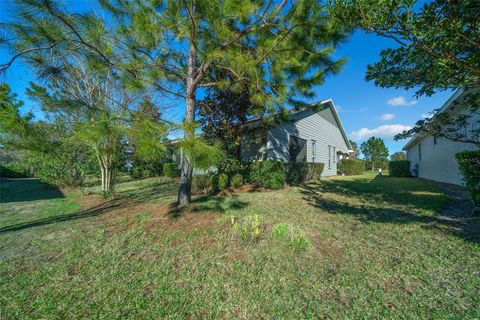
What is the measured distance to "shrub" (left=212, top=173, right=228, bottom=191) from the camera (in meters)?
7.77

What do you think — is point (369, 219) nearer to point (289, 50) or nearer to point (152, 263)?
point (289, 50)

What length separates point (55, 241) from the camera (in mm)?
3396

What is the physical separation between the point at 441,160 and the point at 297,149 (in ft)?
24.5

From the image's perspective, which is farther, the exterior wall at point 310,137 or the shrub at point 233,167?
the exterior wall at point 310,137

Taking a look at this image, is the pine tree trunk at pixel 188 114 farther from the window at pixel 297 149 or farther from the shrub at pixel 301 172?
the window at pixel 297 149

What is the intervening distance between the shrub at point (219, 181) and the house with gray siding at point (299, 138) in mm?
2599

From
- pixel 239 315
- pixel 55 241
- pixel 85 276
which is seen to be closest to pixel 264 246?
pixel 239 315

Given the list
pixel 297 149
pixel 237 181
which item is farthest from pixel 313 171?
pixel 237 181

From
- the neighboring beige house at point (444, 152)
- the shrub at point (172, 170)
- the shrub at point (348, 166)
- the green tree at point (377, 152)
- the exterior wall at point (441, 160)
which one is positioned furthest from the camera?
the green tree at point (377, 152)

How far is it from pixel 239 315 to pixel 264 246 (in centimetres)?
134

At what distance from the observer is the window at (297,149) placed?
11.3 meters

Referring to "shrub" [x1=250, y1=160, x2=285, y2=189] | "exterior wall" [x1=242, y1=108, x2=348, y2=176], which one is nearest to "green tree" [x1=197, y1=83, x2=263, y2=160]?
"shrub" [x1=250, y1=160, x2=285, y2=189]

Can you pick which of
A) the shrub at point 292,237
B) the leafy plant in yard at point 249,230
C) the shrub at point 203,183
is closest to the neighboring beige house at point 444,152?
the shrub at point 292,237

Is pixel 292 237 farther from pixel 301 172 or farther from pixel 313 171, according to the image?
pixel 313 171
